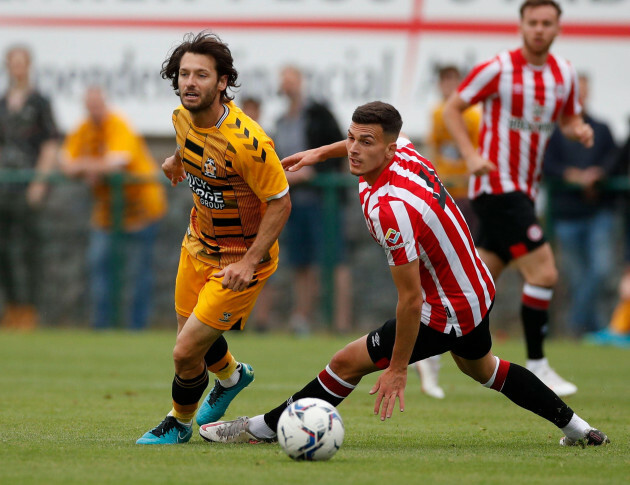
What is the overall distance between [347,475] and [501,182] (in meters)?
3.87

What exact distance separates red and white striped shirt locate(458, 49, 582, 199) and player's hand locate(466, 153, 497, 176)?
0.31 m

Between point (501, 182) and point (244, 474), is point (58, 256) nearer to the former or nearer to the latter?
point (501, 182)

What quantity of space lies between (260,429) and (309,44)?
9.54 m

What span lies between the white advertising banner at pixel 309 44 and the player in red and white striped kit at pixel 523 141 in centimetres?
589

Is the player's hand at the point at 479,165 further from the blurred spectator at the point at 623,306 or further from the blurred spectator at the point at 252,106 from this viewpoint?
the blurred spectator at the point at 252,106

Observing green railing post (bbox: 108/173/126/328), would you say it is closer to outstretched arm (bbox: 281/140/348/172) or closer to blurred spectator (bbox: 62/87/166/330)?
blurred spectator (bbox: 62/87/166/330)

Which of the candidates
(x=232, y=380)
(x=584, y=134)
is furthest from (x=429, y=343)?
(x=584, y=134)

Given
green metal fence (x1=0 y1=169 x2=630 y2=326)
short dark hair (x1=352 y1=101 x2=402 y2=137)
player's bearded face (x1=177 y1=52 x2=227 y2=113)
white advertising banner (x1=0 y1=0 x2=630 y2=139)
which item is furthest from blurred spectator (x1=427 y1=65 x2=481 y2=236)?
short dark hair (x1=352 y1=101 x2=402 y2=137)

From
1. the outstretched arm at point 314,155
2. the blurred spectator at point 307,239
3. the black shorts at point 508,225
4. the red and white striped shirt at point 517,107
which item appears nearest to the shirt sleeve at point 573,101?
the red and white striped shirt at point 517,107

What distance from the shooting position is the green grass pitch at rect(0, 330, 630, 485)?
4.76m

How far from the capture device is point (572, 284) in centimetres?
1246

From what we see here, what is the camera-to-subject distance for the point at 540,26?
7984mm

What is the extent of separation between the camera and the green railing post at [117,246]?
1355 cm

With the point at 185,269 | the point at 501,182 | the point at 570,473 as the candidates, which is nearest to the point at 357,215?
the point at 501,182
